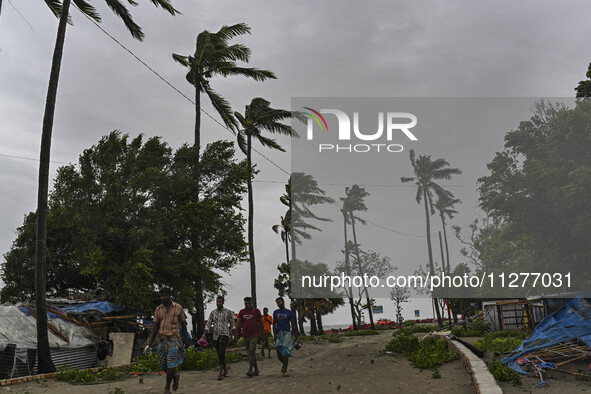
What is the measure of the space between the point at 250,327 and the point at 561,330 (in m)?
6.94

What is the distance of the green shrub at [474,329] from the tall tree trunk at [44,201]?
17.1m

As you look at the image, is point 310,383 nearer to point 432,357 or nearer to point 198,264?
point 432,357

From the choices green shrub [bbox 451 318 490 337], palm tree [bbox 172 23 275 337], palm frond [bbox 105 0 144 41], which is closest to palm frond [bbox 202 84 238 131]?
palm tree [bbox 172 23 275 337]

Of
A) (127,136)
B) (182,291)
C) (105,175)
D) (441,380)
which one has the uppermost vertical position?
(127,136)

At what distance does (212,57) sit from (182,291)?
39.9 feet

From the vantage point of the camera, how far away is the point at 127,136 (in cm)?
2586

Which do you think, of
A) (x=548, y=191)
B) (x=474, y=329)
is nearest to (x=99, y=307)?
(x=474, y=329)

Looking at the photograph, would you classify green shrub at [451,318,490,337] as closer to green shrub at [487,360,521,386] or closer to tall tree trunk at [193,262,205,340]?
tall tree trunk at [193,262,205,340]

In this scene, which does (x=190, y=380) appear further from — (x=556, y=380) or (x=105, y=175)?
(x=105, y=175)

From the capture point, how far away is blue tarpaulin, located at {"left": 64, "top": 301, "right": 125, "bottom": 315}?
20.0m

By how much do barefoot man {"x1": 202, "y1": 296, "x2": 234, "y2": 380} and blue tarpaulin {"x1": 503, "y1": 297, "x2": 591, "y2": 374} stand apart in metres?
5.95

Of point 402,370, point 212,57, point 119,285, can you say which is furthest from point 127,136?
point 402,370

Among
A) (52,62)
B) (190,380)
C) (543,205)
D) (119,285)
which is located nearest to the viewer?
(190,380)

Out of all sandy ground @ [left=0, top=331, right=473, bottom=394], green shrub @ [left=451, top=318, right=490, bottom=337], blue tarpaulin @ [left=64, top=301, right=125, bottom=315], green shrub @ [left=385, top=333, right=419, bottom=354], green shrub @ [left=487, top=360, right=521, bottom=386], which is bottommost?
sandy ground @ [left=0, top=331, right=473, bottom=394]
